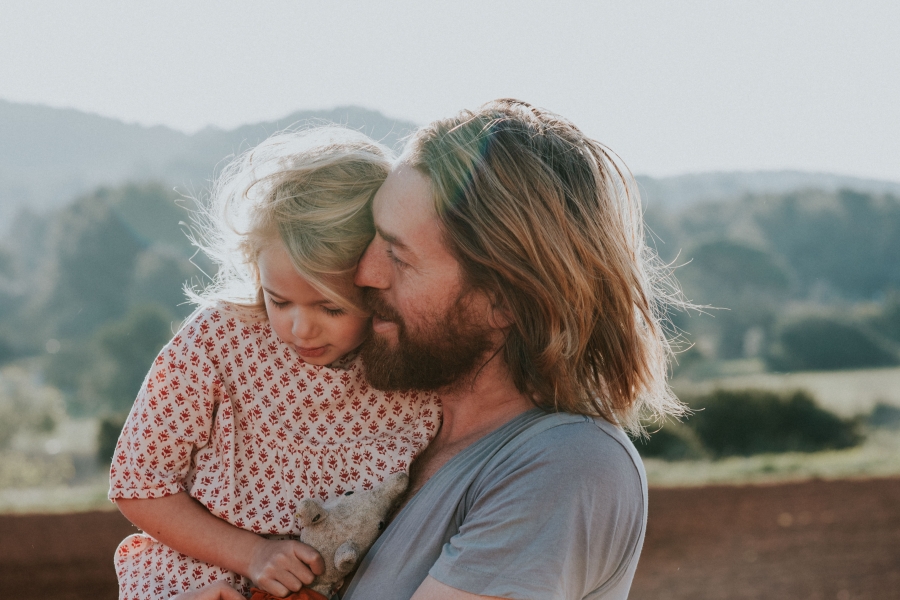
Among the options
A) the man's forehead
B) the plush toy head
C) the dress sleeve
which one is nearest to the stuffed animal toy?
the plush toy head

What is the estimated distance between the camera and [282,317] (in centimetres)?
236

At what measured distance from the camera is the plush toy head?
2062 mm

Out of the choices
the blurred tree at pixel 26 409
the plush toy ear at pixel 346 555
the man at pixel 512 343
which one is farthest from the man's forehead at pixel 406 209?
the blurred tree at pixel 26 409

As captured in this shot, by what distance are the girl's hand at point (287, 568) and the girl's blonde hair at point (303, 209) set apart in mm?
695

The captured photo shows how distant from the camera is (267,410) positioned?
2.34m

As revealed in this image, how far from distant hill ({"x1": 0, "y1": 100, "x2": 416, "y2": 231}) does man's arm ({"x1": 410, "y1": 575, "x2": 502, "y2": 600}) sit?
104 feet

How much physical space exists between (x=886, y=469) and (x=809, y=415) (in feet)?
11.4

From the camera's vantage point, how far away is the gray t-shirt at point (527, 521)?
5.72ft

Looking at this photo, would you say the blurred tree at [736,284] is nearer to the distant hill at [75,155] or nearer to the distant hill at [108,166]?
the distant hill at [108,166]

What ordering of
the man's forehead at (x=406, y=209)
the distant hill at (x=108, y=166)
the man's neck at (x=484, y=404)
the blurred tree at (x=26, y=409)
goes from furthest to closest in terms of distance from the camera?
the distant hill at (x=108, y=166)
the blurred tree at (x=26, y=409)
the man's neck at (x=484, y=404)
the man's forehead at (x=406, y=209)

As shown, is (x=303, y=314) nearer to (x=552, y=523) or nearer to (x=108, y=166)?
(x=552, y=523)

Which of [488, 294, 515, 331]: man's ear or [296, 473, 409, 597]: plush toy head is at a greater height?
[488, 294, 515, 331]: man's ear

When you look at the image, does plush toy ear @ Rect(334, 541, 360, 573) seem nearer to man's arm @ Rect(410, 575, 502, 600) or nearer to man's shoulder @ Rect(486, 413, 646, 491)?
man's arm @ Rect(410, 575, 502, 600)

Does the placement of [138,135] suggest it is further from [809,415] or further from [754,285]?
[809,415]
